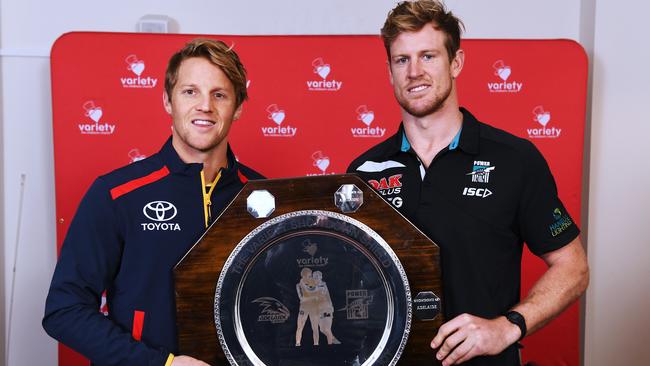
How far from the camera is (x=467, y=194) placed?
1.86 m

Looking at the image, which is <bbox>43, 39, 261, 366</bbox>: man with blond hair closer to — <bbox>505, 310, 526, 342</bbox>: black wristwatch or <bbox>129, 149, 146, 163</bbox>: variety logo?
<bbox>505, 310, 526, 342</bbox>: black wristwatch

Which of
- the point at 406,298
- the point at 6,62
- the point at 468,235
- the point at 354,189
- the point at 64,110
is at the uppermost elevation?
the point at 6,62

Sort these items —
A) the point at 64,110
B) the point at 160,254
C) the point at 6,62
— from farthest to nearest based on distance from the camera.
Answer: the point at 6,62
the point at 64,110
the point at 160,254

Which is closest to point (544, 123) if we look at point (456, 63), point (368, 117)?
point (368, 117)

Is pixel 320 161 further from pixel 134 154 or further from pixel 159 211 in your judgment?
pixel 159 211

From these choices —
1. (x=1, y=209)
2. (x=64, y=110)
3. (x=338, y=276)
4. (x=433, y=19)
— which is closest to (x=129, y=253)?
(x=338, y=276)

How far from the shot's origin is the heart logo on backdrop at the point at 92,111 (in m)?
3.29

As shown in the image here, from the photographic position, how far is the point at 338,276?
1.64m

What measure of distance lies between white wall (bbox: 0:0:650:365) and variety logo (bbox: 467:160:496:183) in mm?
1902

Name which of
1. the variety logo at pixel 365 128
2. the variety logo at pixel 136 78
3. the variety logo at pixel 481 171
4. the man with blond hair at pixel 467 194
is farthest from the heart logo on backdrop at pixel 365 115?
the variety logo at pixel 481 171

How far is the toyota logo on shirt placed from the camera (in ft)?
5.96

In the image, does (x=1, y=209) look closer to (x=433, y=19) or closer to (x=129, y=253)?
(x=129, y=253)

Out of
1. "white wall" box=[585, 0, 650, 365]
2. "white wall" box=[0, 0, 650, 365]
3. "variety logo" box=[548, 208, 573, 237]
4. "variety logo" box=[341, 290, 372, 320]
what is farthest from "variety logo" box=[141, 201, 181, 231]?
"white wall" box=[585, 0, 650, 365]

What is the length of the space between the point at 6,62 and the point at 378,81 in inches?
72.9
